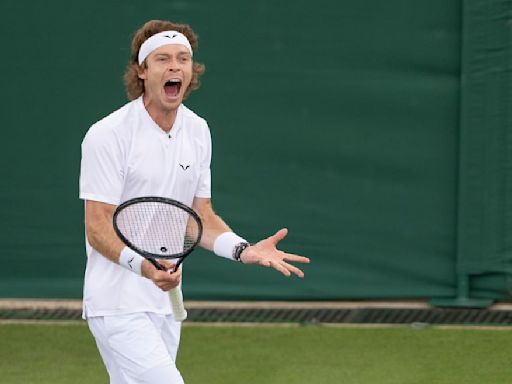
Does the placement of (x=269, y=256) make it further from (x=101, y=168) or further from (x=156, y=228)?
(x=101, y=168)

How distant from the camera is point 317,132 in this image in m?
7.81

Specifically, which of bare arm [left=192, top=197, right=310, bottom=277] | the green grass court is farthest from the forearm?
the green grass court

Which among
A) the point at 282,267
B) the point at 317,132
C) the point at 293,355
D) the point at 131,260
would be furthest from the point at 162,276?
the point at 317,132

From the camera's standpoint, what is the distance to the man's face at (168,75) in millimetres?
4750

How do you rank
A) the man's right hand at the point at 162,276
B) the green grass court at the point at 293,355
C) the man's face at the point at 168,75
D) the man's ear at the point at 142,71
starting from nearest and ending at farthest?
the man's right hand at the point at 162,276
the man's face at the point at 168,75
the man's ear at the point at 142,71
the green grass court at the point at 293,355

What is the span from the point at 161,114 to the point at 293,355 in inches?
108

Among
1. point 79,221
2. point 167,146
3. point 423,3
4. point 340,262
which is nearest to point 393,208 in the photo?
point 340,262

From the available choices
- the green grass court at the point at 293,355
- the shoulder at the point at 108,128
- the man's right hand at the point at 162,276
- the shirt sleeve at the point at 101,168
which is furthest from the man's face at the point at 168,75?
the green grass court at the point at 293,355

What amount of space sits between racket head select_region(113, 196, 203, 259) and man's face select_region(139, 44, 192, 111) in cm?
37

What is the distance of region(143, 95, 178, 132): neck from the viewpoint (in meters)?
4.79

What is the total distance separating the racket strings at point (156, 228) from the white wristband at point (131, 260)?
0.27 ft

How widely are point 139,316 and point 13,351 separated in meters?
2.89

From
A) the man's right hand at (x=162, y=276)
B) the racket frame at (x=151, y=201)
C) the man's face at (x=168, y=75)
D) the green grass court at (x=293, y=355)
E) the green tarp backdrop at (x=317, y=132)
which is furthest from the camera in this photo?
the green tarp backdrop at (x=317, y=132)

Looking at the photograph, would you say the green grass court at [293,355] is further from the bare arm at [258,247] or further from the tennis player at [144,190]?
the tennis player at [144,190]
